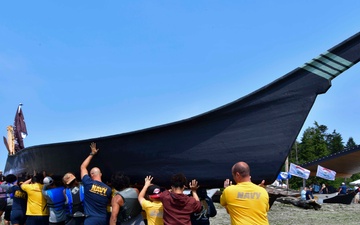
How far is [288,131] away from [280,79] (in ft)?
2.20

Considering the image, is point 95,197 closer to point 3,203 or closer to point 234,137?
point 234,137

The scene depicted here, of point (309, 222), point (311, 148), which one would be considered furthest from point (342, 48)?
point (311, 148)

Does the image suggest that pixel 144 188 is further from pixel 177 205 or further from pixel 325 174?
pixel 325 174

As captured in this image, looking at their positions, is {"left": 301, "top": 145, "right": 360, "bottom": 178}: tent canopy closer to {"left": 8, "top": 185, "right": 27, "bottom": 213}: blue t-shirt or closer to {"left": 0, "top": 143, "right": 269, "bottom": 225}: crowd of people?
{"left": 8, "top": 185, "right": 27, "bottom": 213}: blue t-shirt

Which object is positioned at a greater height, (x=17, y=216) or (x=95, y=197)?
(x=95, y=197)

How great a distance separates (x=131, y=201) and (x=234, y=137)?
1560 mm

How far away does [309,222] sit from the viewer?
40.0 feet

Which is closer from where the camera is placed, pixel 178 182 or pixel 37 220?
pixel 178 182

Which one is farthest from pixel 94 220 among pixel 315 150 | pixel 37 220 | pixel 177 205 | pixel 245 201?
pixel 315 150

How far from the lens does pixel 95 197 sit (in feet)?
18.3

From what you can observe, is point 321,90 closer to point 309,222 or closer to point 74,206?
point 74,206

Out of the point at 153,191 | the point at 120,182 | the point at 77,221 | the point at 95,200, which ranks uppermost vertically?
the point at 120,182

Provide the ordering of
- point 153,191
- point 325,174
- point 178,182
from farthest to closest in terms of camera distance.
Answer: point 325,174
point 153,191
point 178,182

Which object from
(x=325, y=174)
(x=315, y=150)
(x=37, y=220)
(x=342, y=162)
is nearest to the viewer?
(x=37, y=220)
